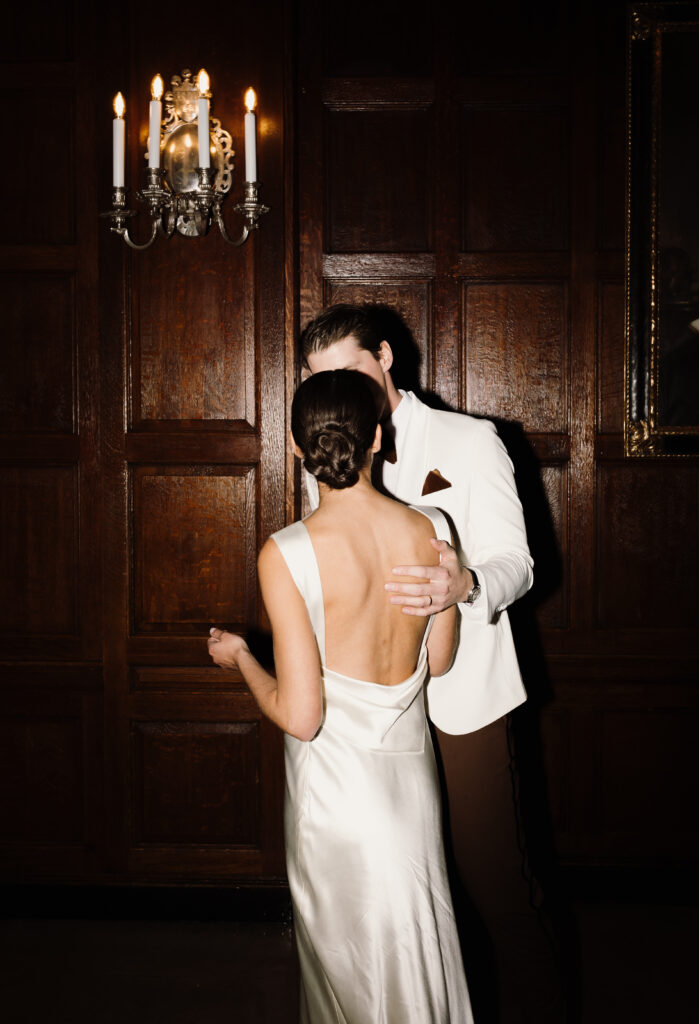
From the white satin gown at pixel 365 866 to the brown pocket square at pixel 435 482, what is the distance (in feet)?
2.36

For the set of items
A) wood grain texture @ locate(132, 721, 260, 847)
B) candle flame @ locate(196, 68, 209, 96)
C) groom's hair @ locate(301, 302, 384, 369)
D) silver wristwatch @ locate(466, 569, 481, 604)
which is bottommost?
wood grain texture @ locate(132, 721, 260, 847)

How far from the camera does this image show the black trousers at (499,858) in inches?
93.7

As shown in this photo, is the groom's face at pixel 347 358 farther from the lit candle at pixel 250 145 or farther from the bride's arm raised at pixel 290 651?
the lit candle at pixel 250 145

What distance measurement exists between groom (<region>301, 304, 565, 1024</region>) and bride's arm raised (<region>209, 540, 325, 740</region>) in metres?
0.64

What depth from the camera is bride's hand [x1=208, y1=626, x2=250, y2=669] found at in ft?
6.13

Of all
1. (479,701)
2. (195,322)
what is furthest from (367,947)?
(195,322)

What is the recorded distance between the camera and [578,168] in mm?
3320

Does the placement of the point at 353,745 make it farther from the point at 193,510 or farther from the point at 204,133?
the point at 204,133

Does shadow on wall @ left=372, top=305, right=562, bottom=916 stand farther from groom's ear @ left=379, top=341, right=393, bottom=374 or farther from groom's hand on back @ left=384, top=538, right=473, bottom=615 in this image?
groom's hand on back @ left=384, top=538, right=473, bottom=615

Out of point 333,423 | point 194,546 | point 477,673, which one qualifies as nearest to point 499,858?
point 477,673

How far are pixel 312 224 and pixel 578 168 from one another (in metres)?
1.06

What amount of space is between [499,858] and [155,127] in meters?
2.64

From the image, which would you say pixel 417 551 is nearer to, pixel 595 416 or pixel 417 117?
pixel 595 416

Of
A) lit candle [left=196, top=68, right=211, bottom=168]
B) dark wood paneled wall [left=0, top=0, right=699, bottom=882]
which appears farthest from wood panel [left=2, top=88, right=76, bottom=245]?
lit candle [left=196, top=68, right=211, bottom=168]
